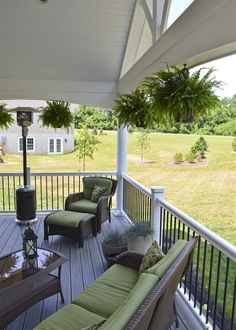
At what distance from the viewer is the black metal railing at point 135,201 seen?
4.70m

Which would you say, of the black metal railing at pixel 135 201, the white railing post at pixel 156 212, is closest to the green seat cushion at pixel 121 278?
the white railing post at pixel 156 212

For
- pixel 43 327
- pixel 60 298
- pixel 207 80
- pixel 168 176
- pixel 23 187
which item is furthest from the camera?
pixel 168 176

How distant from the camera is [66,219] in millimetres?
4570

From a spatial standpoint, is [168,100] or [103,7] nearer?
[168,100]

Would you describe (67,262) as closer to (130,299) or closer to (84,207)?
(84,207)

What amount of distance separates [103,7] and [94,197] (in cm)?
320

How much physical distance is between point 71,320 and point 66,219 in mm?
2597

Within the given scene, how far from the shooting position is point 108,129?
8.27m

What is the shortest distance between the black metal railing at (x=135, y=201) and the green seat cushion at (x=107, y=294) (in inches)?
70.1

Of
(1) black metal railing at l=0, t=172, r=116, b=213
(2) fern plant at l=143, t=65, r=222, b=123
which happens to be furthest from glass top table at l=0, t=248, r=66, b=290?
(1) black metal railing at l=0, t=172, r=116, b=213

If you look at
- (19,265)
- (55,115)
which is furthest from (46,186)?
(19,265)

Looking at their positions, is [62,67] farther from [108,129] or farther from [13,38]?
[108,129]

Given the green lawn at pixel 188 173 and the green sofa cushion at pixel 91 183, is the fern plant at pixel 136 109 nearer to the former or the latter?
the green sofa cushion at pixel 91 183

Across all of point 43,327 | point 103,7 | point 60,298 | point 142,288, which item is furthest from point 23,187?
point 142,288
